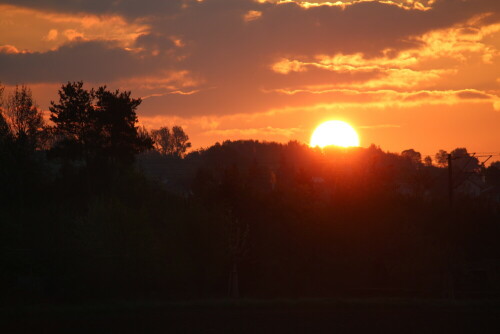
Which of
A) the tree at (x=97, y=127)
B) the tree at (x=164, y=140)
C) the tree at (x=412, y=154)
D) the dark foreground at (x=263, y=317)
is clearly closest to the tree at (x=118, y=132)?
the tree at (x=97, y=127)

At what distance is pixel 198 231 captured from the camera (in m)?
54.2

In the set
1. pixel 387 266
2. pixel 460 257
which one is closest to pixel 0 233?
pixel 387 266

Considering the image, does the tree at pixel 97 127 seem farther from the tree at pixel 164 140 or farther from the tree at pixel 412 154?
the tree at pixel 412 154

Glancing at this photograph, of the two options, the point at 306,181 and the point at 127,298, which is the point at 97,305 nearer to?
the point at 127,298

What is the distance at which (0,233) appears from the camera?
46438mm

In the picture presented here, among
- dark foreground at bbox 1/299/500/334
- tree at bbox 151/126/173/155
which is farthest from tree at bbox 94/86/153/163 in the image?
tree at bbox 151/126/173/155

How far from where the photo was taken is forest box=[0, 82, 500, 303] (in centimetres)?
4819

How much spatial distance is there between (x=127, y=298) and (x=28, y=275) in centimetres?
824

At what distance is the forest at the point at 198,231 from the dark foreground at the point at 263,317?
20.1 feet

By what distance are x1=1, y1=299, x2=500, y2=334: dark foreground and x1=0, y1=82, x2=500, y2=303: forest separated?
6.13m

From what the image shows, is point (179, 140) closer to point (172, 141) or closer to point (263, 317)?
point (172, 141)

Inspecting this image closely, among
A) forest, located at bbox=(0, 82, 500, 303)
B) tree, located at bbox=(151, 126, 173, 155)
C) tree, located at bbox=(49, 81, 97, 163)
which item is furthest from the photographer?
tree, located at bbox=(151, 126, 173, 155)

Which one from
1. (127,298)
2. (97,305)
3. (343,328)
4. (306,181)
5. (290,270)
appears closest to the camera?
(343,328)

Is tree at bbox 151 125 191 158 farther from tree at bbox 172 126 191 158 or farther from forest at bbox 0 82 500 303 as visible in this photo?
forest at bbox 0 82 500 303
